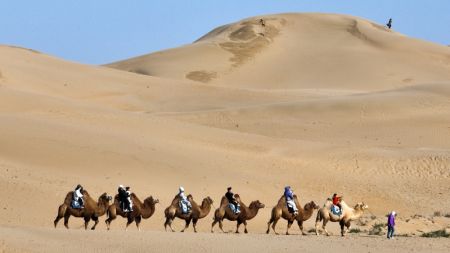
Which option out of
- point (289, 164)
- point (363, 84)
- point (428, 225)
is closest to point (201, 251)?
point (428, 225)

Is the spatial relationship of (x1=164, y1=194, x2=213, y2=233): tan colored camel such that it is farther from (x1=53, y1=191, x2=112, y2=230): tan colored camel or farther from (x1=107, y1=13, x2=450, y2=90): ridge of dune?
(x1=107, y1=13, x2=450, y2=90): ridge of dune

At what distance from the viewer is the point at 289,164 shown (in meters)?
35.1

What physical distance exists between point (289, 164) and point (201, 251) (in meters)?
15.8

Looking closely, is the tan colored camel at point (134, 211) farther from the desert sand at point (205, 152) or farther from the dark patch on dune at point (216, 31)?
the dark patch on dune at point (216, 31)

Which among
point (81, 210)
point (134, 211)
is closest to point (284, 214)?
point (134, 211)

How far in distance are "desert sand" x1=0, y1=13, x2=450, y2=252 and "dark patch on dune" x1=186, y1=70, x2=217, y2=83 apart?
Result: 1360 cm

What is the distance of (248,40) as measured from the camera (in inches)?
3351

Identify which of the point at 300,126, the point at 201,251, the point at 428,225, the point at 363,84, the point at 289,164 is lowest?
the point at 201,251

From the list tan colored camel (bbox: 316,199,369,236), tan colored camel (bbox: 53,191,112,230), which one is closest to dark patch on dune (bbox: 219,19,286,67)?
tan colored camel (bbox: 316,199,369,236)

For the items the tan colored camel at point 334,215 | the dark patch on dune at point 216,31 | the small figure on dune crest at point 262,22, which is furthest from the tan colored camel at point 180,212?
the dark patch on dune at point 216,31

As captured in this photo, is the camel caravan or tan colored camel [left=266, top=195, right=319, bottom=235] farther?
tan colored camel [left=266, top=195, right=319, bottom=235]

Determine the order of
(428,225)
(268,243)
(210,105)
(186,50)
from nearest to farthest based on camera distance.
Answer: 1. (268,243)
2. (428,225)
3. (210,105)
4. (186,50)

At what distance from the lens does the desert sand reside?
22.7m

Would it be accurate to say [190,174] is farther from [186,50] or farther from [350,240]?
[186,50]
